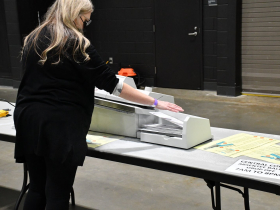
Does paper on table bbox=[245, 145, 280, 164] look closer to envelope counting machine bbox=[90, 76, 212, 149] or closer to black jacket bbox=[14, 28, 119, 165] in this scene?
envelope counting machine bbox=[90, 76, 212, 149]

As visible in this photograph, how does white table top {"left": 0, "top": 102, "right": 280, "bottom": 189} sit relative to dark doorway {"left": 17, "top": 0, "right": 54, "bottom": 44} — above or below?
below

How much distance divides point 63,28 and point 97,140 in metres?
0.67

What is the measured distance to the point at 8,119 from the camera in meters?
2.34

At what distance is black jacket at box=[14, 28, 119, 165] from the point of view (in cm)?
143

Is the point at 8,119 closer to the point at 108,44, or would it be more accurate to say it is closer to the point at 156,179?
the point at 156,179

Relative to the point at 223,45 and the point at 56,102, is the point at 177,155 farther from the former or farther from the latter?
the point at 223,45

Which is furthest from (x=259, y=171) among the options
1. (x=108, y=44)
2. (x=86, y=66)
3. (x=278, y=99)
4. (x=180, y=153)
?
(x=108, y=44)

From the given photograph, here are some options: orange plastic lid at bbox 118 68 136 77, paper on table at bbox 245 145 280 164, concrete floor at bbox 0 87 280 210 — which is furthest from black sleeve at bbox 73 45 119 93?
orange plastic lid at bbox 118 68 136 77

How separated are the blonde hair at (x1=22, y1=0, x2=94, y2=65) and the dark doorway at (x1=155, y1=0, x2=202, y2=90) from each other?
4740mm

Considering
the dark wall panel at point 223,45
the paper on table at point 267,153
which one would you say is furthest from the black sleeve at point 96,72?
the dark wall panel at point 223,45

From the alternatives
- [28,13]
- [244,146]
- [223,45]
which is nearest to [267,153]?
[244,146]

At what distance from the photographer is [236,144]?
69.5 inches

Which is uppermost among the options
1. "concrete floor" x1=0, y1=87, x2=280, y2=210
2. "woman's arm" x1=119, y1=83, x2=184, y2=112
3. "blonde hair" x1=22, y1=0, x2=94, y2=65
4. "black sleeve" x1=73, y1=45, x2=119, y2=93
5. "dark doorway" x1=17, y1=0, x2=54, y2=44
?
"dark doorway" x1=17, y1=0, x2=54, y2=44

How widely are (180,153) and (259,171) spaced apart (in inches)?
14.8
